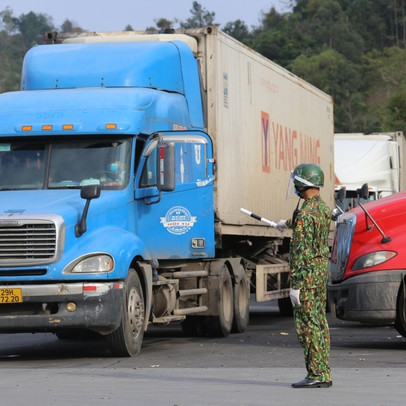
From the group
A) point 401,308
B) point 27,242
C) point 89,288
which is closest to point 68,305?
point 89,288

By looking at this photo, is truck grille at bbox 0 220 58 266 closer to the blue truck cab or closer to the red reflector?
the blue truck cab

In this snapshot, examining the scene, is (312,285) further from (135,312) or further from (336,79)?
(336,79)

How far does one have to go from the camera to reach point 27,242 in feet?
46.7

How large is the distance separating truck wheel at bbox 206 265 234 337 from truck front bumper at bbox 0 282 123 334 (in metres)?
3.65

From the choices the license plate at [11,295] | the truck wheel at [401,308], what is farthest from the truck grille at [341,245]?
the license plate at [11,295]

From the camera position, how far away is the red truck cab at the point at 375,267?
14711mm

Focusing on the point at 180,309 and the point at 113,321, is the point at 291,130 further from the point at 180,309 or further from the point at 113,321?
the point at 113,321

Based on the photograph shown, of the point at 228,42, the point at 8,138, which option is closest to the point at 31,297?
the point at 8,138

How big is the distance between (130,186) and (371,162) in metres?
17.4

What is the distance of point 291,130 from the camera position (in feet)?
75.8

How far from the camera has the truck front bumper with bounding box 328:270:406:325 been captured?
14695 mm

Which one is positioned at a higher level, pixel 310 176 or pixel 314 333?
pixel 310 176
